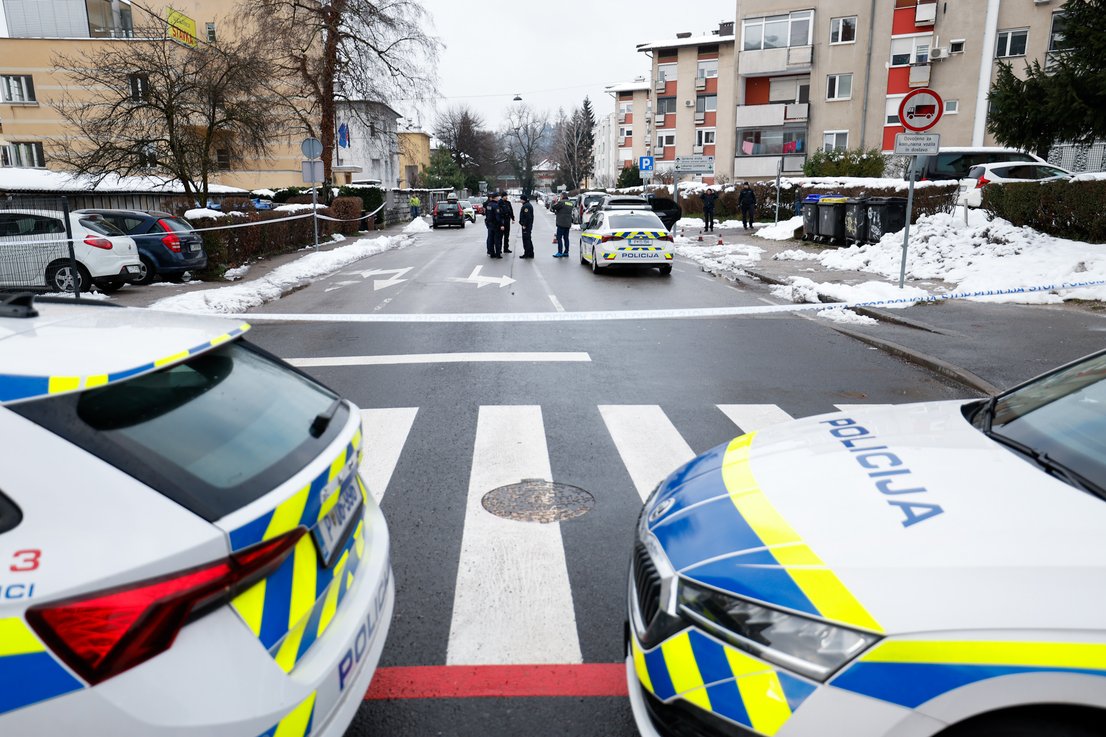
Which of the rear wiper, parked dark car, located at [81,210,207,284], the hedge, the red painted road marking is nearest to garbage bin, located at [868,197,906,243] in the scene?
the hedge

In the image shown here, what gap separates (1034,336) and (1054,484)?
9.02 meters

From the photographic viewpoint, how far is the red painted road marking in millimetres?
3160

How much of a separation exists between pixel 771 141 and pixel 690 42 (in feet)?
78.7

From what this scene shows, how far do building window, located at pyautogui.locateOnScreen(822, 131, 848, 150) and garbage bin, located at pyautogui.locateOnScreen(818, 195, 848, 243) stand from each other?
23.8 metres

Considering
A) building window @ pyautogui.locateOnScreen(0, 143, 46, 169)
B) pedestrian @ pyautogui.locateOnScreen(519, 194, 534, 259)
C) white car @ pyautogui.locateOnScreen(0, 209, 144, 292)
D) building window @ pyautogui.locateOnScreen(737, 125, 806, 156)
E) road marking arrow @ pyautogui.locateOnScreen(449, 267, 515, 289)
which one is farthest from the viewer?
building window @ pyautogui.locateOnScreen(0, 143, 46, 169)

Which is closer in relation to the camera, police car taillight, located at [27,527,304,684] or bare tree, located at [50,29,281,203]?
police car taillight, located at [27,527,304,684]

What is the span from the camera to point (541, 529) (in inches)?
185

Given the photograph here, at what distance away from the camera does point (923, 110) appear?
12.8 meters

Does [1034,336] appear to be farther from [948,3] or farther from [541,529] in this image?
[948,3]

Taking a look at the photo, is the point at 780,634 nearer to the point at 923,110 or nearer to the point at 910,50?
the point at 923,110

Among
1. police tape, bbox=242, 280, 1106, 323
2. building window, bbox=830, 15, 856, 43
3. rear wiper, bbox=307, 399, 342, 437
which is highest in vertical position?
building window, bbox=830, 15, 856, 43

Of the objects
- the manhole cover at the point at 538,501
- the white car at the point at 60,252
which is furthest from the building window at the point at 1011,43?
the manhole cover at the point at 538,501

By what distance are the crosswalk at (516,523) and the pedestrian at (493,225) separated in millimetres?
17359

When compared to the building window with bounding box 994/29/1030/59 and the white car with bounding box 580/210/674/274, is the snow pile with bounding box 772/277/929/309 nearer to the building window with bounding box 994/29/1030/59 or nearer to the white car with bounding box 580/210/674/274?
the white car with bounding box 580/210/674/274
